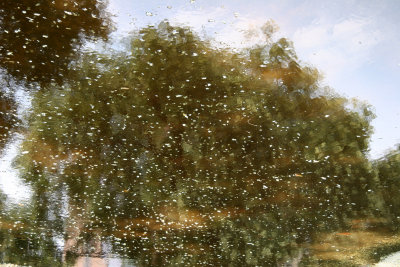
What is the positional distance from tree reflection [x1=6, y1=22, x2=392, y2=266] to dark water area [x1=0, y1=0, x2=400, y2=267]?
0.02 meters

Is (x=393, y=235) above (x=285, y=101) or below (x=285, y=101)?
below

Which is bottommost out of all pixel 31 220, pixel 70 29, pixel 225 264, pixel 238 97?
pixel 225 264

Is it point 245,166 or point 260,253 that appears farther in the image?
point 260,253

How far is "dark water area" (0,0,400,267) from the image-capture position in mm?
3896

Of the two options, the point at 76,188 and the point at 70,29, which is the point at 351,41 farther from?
the point at 76,188

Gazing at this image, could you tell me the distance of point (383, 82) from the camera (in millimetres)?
4012

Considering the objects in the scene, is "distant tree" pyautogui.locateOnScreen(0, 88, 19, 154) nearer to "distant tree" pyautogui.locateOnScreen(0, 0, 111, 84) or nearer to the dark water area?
the dark water area

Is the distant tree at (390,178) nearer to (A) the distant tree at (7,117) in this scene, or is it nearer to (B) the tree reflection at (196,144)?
(B) the tree reflection at (196,144)

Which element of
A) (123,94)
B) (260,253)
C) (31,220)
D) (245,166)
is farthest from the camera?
(260,253)

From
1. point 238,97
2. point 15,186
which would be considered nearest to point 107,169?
point 15,186

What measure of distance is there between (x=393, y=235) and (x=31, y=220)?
10.1 metres

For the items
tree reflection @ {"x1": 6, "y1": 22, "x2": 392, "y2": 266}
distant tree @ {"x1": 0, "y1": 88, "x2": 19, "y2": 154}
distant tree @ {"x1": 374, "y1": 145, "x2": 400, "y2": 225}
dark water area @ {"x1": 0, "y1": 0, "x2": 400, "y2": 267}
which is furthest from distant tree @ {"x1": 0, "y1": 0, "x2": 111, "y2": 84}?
distant tree @ {"x1": 374, "y1": 145, "x2": 400, "y2": 225}

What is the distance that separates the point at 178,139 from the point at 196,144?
0.31m

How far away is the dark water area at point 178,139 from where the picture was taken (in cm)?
390
